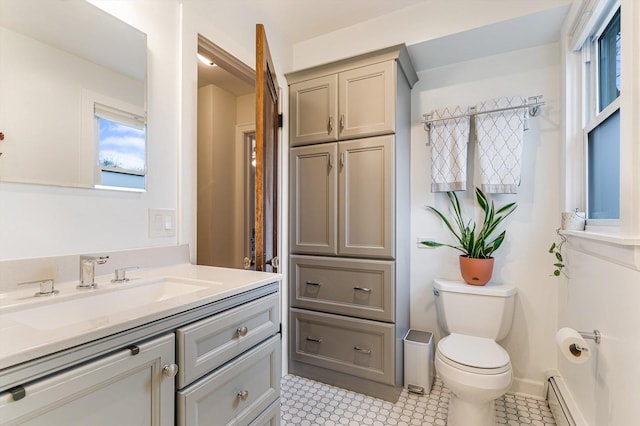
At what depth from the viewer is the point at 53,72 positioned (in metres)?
1.06

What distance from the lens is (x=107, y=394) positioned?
0.66 meters

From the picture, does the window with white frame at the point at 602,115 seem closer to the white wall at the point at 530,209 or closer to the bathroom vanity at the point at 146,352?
the white wall at the point at 530,209

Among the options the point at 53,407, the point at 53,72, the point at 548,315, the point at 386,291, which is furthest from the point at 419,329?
the point at 53,72

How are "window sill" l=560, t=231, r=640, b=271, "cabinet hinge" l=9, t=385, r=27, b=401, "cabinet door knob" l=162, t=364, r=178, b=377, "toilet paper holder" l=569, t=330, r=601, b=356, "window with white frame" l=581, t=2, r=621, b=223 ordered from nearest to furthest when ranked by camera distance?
"cabinet hinge" l=9, t=385, r=27, b=401
"cabinet door knob" l=162, t=364, r=178, b=377
"window sill" l=560, t=231, r=640, b=271
"toilet paper holder" l=569, t=330, r=601, b=356
"window with white frame" l=581, t=2, r=621, b=223

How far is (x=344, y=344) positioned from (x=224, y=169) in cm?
192

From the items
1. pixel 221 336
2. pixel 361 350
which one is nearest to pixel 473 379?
pixel 361 350

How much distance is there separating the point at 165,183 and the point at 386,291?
4.52 feet

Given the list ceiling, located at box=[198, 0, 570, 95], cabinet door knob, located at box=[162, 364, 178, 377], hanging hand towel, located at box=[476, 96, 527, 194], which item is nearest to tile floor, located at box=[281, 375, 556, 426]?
cabinet door knob, located at box=[162, 364, 178, 377]

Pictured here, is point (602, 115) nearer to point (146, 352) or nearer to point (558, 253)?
point (558, 253)

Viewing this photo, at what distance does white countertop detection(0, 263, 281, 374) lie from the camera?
1.91ft

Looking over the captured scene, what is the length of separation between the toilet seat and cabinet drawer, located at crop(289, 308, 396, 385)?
1.16ft

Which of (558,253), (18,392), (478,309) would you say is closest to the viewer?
(18,392)

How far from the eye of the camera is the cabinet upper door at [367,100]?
74.2 inches

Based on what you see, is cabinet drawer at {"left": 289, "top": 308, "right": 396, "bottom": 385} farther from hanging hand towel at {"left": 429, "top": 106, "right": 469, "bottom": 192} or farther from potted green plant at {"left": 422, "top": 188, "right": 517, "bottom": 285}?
hanging hand towel at {"left": 429, "top": 106, "right": 469, "bottom": 192}
